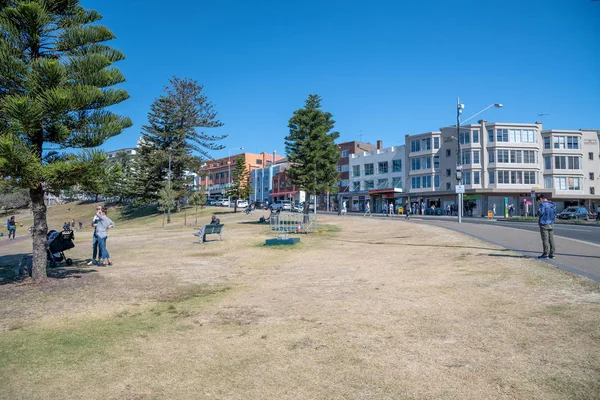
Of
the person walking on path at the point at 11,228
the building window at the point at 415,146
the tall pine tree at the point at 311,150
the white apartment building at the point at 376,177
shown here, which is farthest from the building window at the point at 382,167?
the person walking on path at the point at 11,228

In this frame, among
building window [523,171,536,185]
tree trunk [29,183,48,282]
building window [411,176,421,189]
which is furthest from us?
building window [411,176,421,189]

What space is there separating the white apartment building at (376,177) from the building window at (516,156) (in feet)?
54.2

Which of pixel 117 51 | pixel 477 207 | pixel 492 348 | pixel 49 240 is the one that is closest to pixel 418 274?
pixel 492 348

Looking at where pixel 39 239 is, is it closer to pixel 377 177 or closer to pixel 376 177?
pixel 377 177

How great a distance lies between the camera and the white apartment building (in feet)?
226

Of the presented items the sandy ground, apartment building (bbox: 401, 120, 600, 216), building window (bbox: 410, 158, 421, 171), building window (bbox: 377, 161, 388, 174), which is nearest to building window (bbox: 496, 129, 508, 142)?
apartment building (bbox: 401, 120, 600, 216)

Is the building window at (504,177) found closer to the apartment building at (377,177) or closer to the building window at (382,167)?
the apartment building at (377,177)

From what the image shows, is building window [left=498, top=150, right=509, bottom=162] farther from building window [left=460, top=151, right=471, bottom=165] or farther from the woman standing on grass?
the woman standing on grass

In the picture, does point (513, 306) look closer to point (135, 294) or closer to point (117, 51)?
point (135, 294)

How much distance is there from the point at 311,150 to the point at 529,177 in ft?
140

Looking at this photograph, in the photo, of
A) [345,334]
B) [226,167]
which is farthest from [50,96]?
[226,167]

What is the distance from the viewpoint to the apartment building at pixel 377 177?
6869 centimetres

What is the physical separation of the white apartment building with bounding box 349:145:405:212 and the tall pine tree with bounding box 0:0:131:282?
202ft

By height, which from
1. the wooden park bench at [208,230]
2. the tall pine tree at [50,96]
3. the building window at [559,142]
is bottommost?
the wooden park bench at [208,230]
